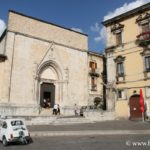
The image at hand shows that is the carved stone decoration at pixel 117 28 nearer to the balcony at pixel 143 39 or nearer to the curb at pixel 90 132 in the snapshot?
the balcony at pixel 143 39

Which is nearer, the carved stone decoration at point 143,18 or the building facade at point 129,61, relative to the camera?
the building facade at point 129,61

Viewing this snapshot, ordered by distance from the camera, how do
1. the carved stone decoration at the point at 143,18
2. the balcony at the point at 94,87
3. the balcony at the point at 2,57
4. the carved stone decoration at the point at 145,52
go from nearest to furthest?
the balcony at the point at 2,57 < the carved stone decoration at the point at 145,52 < the carved stone decoration at the point at 143,18 < the balcony at the point at 94,87

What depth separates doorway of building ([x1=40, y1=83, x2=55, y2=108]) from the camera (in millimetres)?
26528

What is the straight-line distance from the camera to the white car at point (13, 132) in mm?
11418

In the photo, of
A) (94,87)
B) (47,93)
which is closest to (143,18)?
(94,87)

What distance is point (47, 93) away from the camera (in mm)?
27281

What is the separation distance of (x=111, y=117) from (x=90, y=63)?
8.63 m

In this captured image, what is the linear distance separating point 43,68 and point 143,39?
11.4 meters

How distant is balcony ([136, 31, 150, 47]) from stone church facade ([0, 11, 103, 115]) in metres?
8.38

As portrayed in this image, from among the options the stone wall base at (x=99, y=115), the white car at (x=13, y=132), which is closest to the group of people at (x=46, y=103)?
the stone wall base at (x=99, y=115)

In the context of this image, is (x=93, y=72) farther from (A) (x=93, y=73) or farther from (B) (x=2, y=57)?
(B) (x=2, y=57)

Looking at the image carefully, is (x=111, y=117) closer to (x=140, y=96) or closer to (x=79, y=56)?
(x=140, y=96)

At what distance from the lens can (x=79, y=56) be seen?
30.3 metres

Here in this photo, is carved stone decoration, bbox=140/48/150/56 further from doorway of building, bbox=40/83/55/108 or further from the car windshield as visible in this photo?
the car windshield
